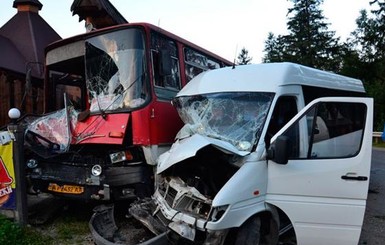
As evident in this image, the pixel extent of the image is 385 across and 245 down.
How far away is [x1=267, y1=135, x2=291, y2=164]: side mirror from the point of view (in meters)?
4.14

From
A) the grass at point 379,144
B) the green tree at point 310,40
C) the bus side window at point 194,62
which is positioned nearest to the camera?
the bus side window at point 194,62

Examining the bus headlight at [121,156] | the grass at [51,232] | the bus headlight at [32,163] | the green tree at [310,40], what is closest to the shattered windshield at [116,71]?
the bus headlight at [121,156]

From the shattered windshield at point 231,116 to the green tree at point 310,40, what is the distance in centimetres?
3832

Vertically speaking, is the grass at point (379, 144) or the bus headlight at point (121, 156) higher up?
the bus headlight at point (121, 156)

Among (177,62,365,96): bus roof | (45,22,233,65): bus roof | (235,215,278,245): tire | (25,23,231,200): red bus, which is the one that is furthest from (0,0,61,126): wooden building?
(235,215,278,245): tire

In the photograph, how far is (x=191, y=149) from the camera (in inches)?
172

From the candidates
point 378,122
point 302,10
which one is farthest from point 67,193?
point 302,10

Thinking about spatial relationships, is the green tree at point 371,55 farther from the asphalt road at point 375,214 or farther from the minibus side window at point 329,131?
the minibus side window at point 329,131

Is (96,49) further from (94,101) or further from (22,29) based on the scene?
(22,29)

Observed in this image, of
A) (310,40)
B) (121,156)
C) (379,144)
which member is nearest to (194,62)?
(121,156)

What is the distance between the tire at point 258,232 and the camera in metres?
4.20

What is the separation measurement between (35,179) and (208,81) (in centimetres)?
317

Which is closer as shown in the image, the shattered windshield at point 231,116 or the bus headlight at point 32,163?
the shattered windshield at point 231,116

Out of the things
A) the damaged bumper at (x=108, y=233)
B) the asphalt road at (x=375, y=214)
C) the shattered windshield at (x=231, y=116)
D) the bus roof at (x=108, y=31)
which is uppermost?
the bus roof at (x=108, y=31)
